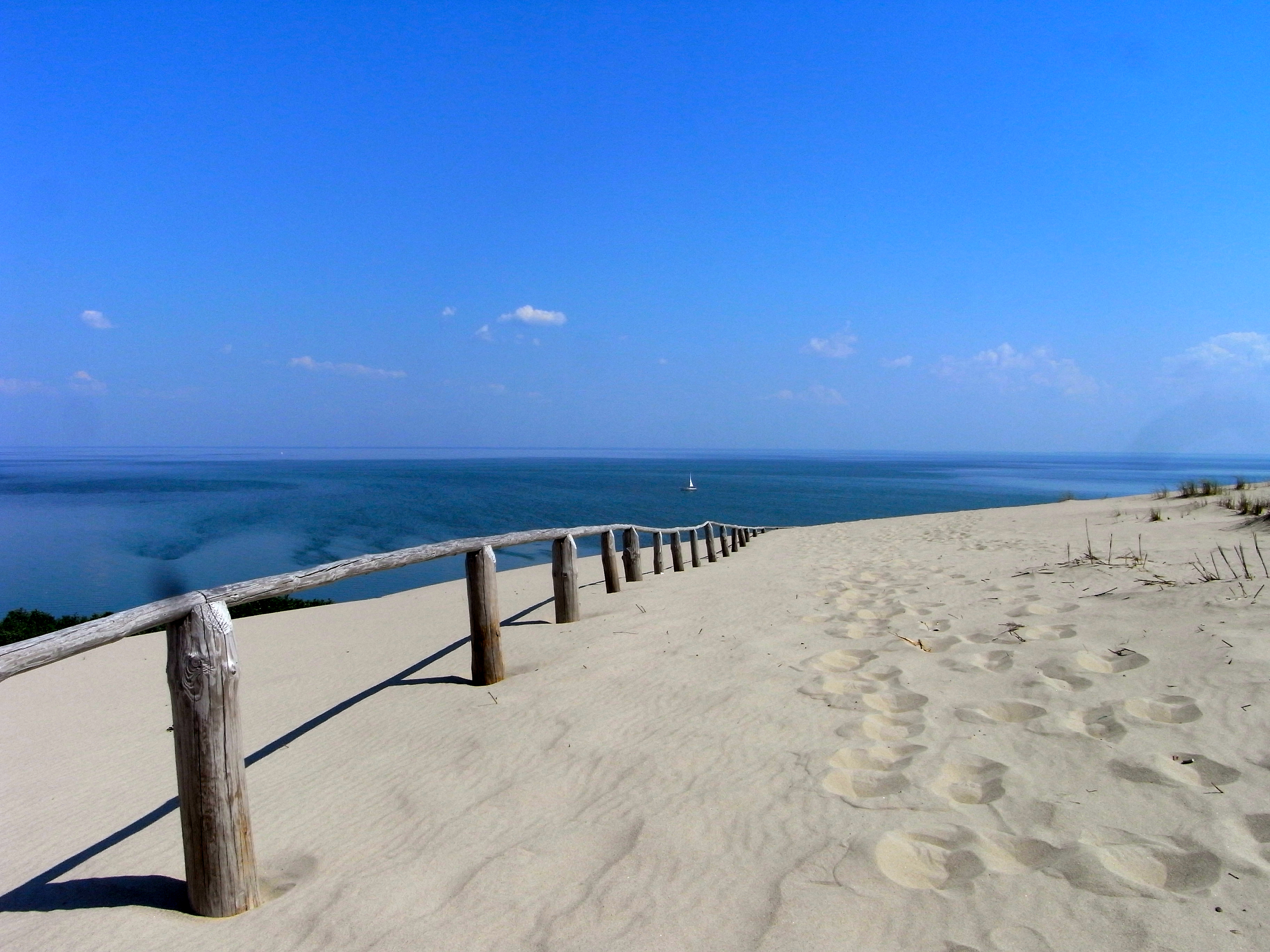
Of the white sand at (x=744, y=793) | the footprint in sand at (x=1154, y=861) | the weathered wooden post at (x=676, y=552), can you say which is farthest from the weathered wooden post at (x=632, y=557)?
the footprint in sand at (x=1154, y=861)

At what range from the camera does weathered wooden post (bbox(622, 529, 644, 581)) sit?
977 cm

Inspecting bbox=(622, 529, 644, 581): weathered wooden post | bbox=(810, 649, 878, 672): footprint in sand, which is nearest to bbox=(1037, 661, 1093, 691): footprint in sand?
bbox=(810, 649, 878, 672): footprint in sand

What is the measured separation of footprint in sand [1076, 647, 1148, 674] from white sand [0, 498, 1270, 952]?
27mm

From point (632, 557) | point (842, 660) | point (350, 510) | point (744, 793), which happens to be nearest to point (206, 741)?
point (744, 793)

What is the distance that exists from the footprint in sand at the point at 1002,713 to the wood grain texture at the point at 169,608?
10.3ft

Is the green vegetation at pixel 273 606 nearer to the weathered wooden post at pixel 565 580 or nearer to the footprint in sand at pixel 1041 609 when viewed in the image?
the weathered wooden post at pixel 565 580

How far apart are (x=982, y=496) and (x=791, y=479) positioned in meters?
28.3

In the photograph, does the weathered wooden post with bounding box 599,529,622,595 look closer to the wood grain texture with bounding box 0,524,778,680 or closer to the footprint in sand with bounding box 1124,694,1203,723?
the wood grain texture with bounding box 0,524,778,680

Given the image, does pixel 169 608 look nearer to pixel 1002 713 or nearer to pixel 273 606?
pixel 1002 713

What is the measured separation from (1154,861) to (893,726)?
1329 millimetres

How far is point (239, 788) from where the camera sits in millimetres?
2582

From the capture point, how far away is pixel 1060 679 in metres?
3.92

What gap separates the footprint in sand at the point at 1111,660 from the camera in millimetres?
3973

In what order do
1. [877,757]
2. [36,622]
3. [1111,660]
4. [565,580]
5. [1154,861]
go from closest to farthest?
[1154,861]
[877,757]
[1111,660]
[565,580]
[36,622]
